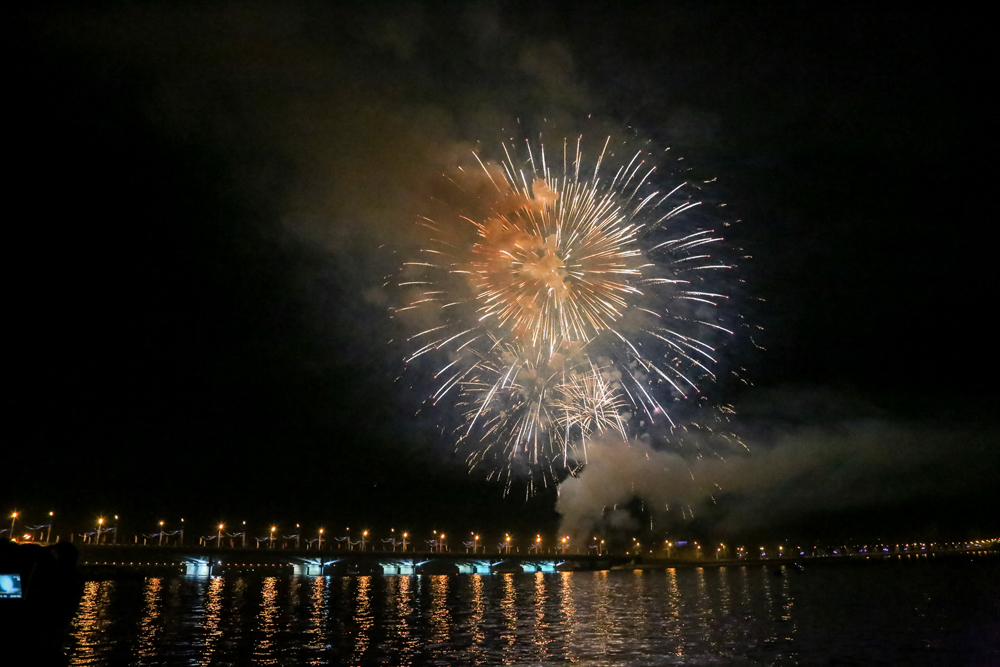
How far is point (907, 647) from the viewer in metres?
30.5

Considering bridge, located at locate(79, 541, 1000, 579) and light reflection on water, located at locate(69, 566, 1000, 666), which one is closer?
light reflection on water, located at locate(69, 566, 1000, 666)

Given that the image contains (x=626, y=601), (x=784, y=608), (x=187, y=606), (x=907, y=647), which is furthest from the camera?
(x=626, y=601)

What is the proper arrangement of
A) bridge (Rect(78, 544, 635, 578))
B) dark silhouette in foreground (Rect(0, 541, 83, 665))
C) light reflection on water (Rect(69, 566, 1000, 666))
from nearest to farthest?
dark silhouette in foreground (Rect(0, 541, 83, 665)), light reflection on water (Rect(69, 566, 1000, 666)), bridge (Rect(78, 544, 635, 578))

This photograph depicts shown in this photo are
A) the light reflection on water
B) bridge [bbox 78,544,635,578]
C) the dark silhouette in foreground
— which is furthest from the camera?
bridge [bbox 78,544,635,578]

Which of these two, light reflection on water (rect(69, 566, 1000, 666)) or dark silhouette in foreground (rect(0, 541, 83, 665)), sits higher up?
dark silhouette in foreground (rect(0, 541, 83, 665))

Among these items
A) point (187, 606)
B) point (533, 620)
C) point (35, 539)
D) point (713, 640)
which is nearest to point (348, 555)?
point (35, 539)

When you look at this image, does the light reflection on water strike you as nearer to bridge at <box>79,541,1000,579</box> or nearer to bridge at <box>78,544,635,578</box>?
bridge at <box>79,541,1000,579</box>

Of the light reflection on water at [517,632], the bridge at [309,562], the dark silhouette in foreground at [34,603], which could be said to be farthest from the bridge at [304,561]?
the dark silhouette in foreground at [34,603]

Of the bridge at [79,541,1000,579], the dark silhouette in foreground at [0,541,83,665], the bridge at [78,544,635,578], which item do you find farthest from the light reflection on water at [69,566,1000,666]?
→ the bridge at [78,544,635,578]

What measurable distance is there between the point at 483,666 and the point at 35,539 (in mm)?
115699

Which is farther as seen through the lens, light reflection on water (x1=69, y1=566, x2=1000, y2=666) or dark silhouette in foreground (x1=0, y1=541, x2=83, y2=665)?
light reflection on water (x1=69, y1=566, x2=1000, y2=666)

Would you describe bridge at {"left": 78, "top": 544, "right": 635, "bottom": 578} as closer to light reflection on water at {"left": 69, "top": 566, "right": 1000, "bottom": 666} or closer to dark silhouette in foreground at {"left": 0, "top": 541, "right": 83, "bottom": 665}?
light reflection on water at {"left": 69, "top": 566, "right": 1000, "bottom": 666}

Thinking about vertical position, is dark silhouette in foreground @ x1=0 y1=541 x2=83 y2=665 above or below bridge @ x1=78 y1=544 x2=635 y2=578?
above

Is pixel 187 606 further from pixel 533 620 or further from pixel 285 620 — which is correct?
pixel 533 620
